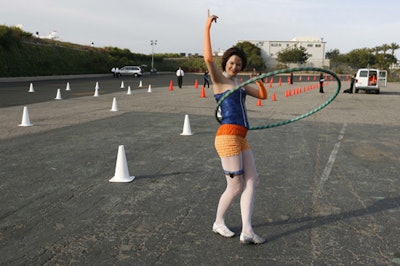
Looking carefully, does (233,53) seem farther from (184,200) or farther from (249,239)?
(184,200)

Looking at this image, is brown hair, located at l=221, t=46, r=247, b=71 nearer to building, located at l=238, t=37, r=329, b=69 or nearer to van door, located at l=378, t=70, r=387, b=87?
van door, located at l=378, t=70, r=387, b=87

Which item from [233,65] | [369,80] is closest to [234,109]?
[233,65]

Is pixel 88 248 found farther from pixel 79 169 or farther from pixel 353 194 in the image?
pixel 353 194

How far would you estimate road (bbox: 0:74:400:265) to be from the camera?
360 cm

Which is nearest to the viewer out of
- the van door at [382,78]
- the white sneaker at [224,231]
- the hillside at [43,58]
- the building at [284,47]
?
the white sneaker at [224,231]

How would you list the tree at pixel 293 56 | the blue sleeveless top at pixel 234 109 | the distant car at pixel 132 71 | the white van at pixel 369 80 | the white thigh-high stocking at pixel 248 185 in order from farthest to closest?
the tree at pixel 293 56 < the distant car at pixel 132 71 < the white van at pixel 369 80 < the white thigh-high stocking at pixel 248 185 < the blue sleeveless top at pixel 234 109

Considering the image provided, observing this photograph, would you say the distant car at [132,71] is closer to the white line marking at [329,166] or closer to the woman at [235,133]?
the white line marking at [329,166]

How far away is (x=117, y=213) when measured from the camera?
4559 mm

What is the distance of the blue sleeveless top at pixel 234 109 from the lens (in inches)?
139

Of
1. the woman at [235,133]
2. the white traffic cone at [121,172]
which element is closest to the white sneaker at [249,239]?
the woman at [235,133]

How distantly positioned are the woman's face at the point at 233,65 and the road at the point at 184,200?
1754 mm

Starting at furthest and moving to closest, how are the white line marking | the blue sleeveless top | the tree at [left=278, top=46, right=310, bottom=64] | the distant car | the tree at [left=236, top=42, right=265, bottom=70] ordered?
the tree at [left=278, top=46, right=310, bottom=64] → the tree at [left=236, top=42, right=265, bottom=70] → the distant car → the white line marking → the blue sleeveless top

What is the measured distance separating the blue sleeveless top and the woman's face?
0.19m

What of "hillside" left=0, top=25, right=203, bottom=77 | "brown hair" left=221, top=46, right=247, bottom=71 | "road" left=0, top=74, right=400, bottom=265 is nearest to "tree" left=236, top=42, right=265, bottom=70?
"hillside" left=0, top=25, right=203, bottom=77
